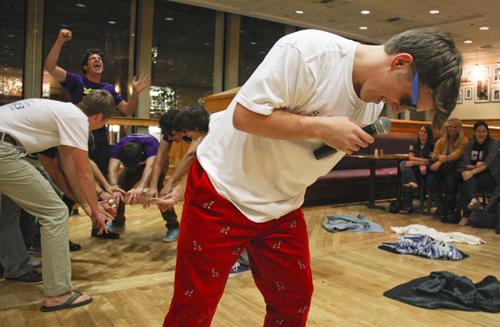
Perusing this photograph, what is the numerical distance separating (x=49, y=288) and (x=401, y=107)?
193cm

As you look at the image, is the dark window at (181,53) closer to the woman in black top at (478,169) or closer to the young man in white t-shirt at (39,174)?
the woman in black top at (478,169)

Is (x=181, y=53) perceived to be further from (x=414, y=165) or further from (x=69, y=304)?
(x=69, y=304)

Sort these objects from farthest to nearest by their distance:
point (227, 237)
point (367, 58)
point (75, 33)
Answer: point (75, 33) → point (227, 237) → point (367, 58)

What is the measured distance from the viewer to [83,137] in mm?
2189

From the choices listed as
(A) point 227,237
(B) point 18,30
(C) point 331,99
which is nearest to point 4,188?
(A) point 227,237

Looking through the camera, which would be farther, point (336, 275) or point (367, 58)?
point (336, 275)

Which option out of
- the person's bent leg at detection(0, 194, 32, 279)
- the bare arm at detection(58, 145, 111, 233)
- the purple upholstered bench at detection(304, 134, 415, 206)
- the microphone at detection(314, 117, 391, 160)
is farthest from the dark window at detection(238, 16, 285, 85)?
the microphone at detection(314, 117, 391, 160)

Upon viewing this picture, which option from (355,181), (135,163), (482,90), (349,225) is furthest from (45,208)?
(482,90)

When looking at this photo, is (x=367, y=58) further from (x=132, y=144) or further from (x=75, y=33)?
(x=75, y=33)

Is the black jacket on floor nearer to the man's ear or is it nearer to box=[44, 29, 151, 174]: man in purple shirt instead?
the man's ear

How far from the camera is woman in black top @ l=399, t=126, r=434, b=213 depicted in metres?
5.45

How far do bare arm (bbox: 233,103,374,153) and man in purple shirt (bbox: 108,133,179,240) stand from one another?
2.58 m

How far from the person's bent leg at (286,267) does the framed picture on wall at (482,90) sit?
13.3 m

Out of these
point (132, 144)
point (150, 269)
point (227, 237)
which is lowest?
point (150, 269)
